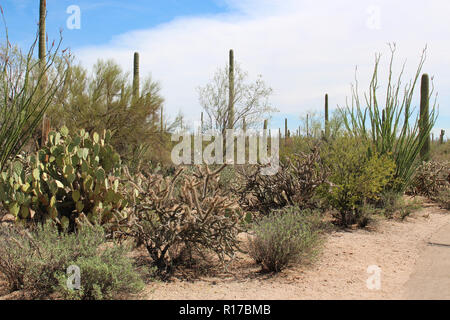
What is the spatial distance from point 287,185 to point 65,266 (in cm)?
482

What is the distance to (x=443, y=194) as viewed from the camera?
11.7 meters

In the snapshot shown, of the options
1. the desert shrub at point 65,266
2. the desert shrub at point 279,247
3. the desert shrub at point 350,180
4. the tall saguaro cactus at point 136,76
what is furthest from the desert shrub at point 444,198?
the tall saguaro cactus at point 136,76

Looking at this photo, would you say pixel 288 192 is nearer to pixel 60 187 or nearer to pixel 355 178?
pixel 355 178

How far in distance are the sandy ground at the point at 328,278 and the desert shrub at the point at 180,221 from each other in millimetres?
376

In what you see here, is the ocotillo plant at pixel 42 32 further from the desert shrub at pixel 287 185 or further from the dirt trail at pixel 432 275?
the dirt trail at pixel 432 275

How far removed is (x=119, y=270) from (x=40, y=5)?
13715mm

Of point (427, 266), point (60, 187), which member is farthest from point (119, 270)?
point (427, 266)

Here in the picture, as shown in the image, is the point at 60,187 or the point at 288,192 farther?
the point at 288,192

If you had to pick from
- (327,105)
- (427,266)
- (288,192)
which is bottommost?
(427,266)

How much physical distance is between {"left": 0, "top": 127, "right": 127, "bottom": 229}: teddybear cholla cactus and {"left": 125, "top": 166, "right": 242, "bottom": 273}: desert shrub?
46.5 inches

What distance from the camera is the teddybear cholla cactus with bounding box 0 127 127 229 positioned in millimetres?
6441

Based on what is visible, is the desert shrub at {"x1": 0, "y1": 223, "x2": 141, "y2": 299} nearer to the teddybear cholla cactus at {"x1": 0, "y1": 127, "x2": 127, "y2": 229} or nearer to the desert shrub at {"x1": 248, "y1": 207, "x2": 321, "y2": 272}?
the teddybear cholla cactus at {"x1": 0, "y1": 127, "x2": 127, "y2": 229}
